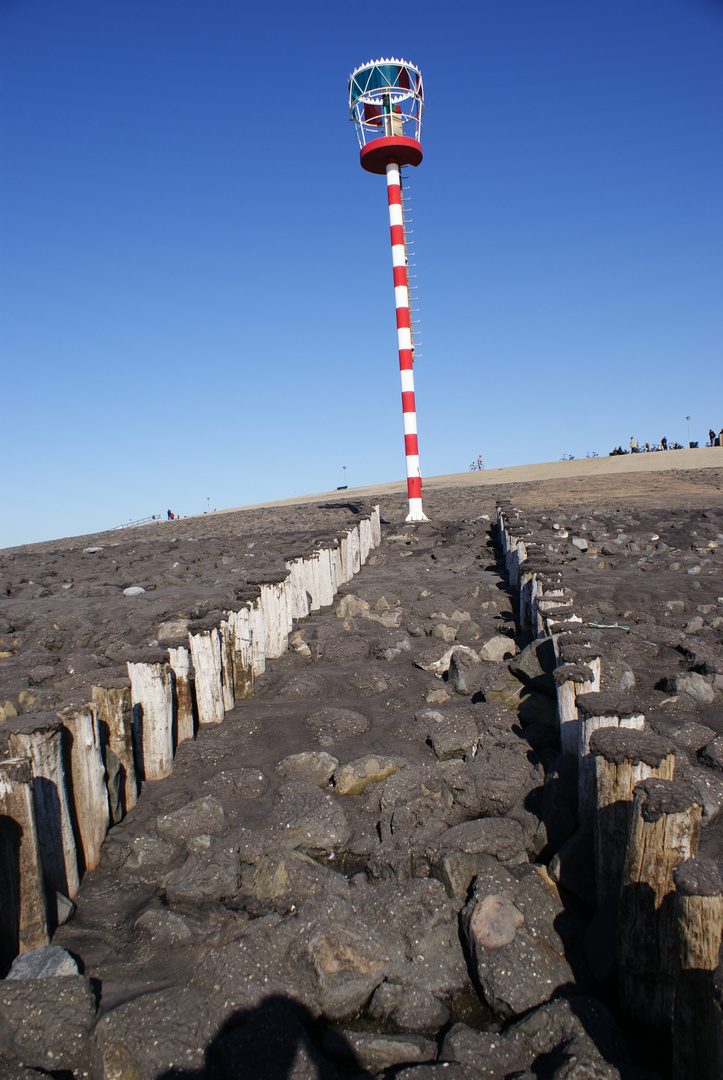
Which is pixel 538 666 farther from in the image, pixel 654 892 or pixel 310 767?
pixel 654 892

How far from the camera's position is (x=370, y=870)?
4.50m

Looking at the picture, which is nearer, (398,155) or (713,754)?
(713,754)

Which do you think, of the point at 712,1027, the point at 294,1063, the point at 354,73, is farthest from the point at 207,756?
the point at 354,73

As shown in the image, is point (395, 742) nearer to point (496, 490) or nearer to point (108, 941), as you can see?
point (108, 941)

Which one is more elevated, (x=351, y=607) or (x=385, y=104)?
(x=385, y=104)

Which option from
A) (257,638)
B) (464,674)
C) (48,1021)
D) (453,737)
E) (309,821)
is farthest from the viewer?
(257,638)

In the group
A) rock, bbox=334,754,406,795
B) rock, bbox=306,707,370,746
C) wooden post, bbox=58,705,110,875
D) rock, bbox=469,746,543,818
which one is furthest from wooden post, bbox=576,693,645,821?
wooden post, bbox=58,705,110,875

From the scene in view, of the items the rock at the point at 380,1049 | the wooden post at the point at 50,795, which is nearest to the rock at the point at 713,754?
the rock at the point at 380,1049

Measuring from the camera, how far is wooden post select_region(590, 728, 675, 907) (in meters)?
3.69

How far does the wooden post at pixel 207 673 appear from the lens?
646 centimetres

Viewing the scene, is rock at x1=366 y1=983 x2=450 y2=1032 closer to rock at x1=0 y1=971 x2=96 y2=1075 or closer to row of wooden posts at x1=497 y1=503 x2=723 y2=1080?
row of wooden posts at x1=497 y1=503 x2=723 y2=1080

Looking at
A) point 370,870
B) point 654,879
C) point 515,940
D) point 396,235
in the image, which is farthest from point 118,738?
point 396,235

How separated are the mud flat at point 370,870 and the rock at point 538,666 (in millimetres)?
31

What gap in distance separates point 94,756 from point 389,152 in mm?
21074
